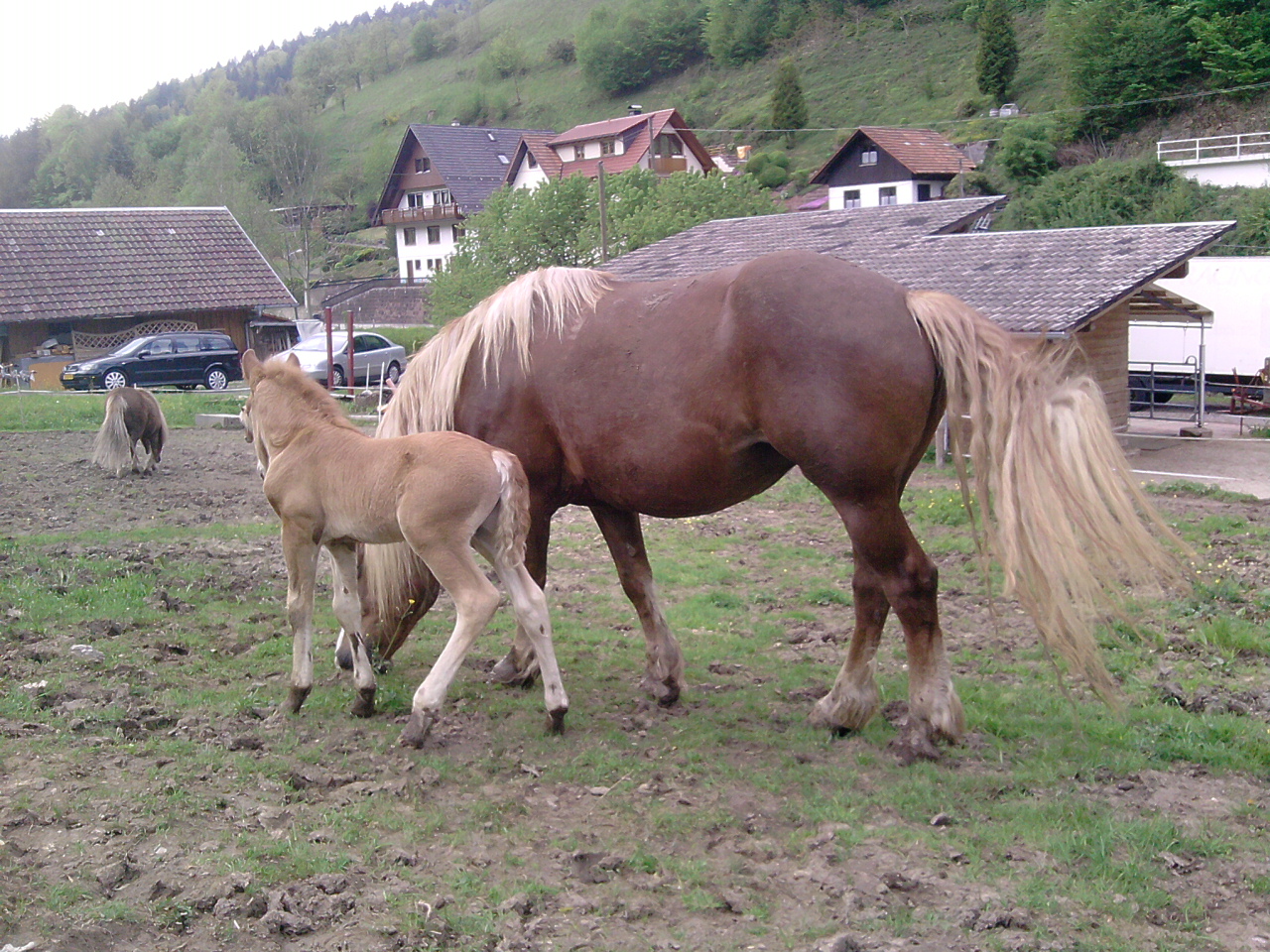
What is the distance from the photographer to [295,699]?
4.79 metres

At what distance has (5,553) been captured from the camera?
7.57m

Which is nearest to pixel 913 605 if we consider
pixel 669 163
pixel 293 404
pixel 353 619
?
pixel 353 619

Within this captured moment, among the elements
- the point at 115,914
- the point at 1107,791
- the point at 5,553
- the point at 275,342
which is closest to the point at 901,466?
the point at 1107,791

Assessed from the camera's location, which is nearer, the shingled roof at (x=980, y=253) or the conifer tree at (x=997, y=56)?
the shingled roof at (x=980, y=253)

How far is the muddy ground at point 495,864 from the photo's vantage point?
3045 millimetres

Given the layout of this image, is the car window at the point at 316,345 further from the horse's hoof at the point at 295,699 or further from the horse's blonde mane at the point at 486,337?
the horse's hoof at the point at 295,699

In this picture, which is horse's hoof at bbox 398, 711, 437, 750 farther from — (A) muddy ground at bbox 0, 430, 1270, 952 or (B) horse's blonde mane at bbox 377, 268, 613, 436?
(B) horse's blonde mane at bbox 377, 268, 613, 436

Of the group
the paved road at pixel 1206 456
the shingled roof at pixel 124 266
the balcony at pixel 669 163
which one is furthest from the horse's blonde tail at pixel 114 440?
the balcony at pixel 669 163

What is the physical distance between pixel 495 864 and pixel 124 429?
33.5 ft

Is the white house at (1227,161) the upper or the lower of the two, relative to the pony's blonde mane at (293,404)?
upper

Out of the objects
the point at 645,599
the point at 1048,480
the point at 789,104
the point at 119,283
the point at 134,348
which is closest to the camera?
the point at 1048,480

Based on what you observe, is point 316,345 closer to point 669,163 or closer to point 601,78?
point 669,163

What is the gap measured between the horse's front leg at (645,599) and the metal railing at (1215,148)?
129ft

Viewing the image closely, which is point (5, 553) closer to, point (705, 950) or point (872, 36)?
point (705, 950)
